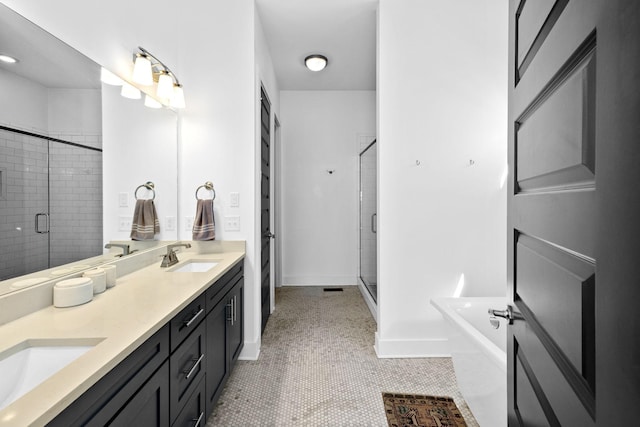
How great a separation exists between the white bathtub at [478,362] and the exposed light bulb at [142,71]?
236 cm

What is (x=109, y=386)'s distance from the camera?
82 centimetres

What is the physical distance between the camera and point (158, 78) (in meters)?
2.21

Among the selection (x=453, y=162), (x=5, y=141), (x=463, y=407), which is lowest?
(x=463, y=407)

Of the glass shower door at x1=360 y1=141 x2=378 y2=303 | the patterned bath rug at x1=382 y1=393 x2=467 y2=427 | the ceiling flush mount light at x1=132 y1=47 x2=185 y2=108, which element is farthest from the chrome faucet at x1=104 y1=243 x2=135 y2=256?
the glass shower door at x1=360 y1=141 x2=378 y2=303

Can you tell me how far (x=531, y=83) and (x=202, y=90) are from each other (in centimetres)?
228

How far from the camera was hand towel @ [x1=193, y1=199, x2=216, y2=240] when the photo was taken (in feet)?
7.62

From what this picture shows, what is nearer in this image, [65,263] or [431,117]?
[65,263]

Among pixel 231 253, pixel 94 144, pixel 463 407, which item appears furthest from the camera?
pixel 231 253

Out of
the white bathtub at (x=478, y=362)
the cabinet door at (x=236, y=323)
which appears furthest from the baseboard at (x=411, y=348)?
the cabinet door at (x=236, y=323)

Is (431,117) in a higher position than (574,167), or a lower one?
higher

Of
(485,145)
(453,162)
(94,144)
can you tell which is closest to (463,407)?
(453,162)

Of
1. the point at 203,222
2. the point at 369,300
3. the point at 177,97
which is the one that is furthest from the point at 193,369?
the point at 369,300

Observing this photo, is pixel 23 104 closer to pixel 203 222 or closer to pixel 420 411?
pixel 203 222

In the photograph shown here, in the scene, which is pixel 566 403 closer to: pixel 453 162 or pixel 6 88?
pixel 6 88
